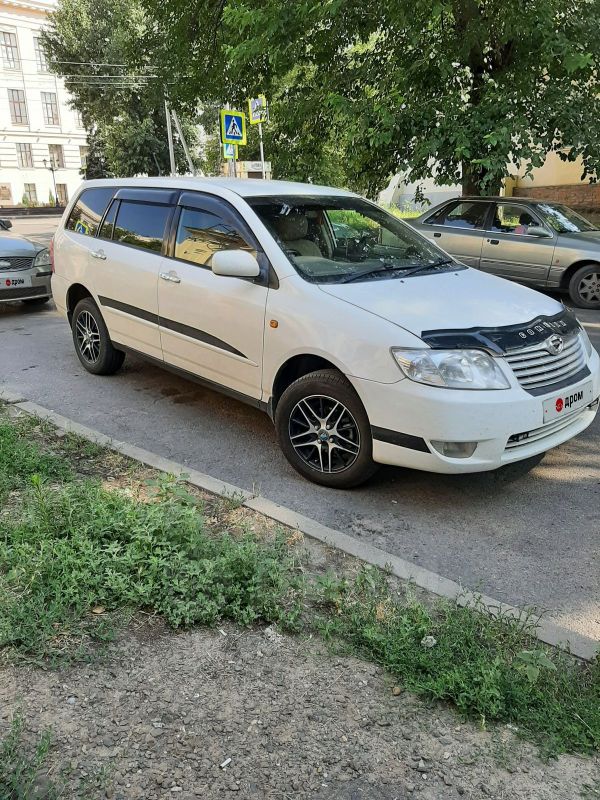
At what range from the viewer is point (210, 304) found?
4.88 metres

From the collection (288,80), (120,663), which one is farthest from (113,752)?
(288,80)

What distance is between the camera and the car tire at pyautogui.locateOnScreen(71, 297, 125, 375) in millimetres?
6340

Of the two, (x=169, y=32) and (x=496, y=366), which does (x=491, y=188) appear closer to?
(x=169, y=32)

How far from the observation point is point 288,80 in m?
17.0

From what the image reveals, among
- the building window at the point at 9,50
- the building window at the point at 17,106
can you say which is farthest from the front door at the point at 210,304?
the building window at the point at 9,50

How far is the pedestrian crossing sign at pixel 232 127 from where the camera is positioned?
12570 mm

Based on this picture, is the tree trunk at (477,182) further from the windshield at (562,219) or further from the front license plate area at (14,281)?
the front license plate area at (14,281)

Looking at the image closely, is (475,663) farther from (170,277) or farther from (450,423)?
(170,277)

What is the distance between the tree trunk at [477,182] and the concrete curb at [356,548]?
303 inches

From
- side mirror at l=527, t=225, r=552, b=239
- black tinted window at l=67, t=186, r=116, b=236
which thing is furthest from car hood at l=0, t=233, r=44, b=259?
side mirror at l=527, t=225, r=552, b=239

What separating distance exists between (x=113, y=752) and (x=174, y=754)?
7.9 inches

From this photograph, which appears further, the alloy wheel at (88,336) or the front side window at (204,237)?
the alloy wheel at (88,336)

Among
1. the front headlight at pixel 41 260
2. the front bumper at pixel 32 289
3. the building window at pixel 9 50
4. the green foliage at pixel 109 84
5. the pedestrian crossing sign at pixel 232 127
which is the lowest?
the front bumper at pixel 32 289

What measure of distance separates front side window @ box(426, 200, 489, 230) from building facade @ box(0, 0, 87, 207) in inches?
2208
